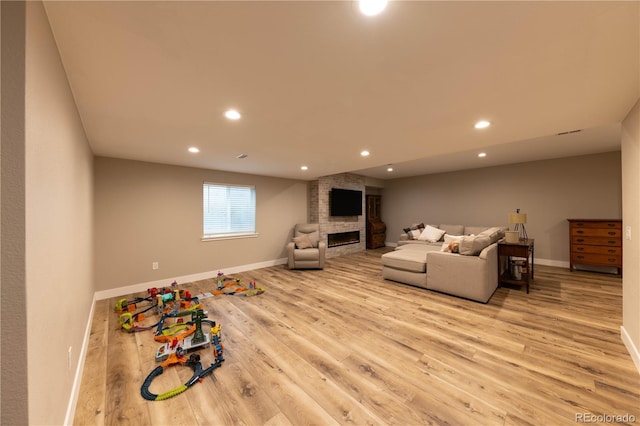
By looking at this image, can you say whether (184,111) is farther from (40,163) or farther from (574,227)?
(574,227)

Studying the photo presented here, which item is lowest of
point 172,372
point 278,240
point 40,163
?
point 172,372

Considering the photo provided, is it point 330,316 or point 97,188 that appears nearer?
point 330,316

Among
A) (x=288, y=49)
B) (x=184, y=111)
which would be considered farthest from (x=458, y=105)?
(x=184, y=111)

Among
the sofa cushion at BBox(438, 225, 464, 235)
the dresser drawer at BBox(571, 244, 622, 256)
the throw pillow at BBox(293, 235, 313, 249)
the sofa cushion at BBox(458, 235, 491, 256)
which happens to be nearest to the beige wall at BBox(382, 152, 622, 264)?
the dresser drawer at BBox(571, 244, 622, 256)

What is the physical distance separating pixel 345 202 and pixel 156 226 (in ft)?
14.9

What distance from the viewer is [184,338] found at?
2.43 metres

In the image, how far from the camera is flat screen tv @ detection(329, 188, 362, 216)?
649cm

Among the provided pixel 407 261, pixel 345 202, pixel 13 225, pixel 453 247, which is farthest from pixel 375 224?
pixel 13 225

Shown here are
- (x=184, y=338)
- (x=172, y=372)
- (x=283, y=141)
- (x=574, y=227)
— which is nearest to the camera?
(x=172, y=372)

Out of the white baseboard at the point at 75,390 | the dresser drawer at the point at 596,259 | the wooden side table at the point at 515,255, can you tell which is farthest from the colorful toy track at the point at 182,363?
the dresser drawer at the point at 596,259

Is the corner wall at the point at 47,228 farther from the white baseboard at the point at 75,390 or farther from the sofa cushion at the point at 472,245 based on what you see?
the sofa cushion at the point at 472,245

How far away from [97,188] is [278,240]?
11.2 ft

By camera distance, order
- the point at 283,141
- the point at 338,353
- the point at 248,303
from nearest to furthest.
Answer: the point at 338,353
the point at 283,141
the point at 248,303

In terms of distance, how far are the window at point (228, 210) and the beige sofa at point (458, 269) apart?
3.14 meters
